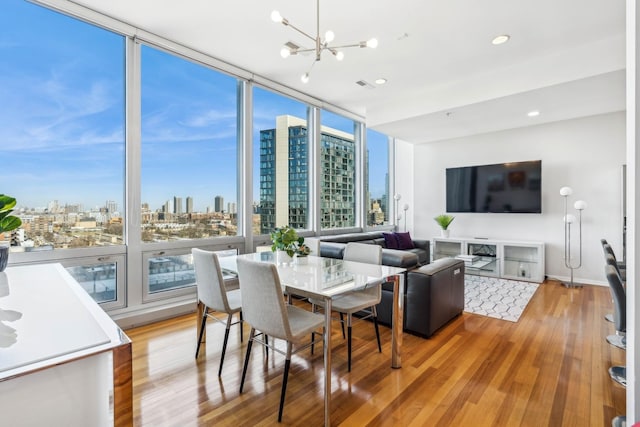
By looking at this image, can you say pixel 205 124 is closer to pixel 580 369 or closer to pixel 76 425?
pixel 76 425

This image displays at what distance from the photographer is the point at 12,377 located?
0.72 m

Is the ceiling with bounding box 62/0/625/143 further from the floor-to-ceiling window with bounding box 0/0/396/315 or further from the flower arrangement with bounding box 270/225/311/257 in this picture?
the flower arrangement with bounding box 270/225/311/257

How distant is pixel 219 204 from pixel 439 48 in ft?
10.7

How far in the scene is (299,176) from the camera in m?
5.30

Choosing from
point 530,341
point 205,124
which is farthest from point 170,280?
point 530,341

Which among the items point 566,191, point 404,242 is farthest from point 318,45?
point 566,191

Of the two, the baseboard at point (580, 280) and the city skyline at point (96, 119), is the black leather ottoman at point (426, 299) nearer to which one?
the city skyline at point (96, 119)

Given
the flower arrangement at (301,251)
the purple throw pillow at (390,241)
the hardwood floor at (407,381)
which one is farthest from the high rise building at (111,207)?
→ the purple throw pillow at (390,241)

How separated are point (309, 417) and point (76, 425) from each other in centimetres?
135

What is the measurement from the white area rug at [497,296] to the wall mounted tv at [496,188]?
1330 mm

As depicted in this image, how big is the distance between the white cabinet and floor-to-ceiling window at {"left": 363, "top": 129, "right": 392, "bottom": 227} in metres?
1.65

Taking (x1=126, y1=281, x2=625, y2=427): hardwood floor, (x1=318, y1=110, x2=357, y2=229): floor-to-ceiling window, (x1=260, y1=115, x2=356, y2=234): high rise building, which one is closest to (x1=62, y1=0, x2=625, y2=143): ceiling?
(x1=260, y1=115, x2=356, y2=234): high rise building

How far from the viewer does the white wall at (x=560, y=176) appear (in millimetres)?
4770

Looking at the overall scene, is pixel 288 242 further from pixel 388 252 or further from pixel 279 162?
pixel 279 162
